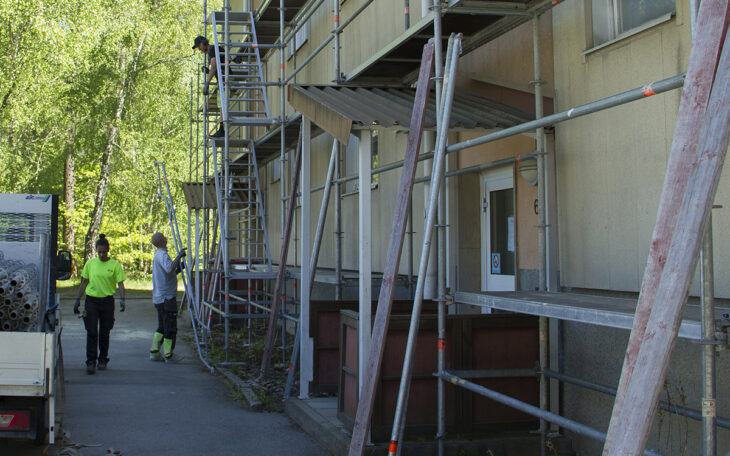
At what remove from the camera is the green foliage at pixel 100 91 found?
2319 centimetres

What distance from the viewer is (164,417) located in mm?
8023

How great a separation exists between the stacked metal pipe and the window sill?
16.1ft

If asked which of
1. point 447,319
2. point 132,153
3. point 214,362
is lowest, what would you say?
point 214,362

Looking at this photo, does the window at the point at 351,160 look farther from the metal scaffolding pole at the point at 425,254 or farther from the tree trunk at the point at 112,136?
the tree trunk at the point at 112,136

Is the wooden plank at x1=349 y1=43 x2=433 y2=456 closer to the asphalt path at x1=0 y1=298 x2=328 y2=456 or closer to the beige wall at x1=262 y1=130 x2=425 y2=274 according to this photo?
the asphalt path at x1=0 y1=298 x2=328 y2=456

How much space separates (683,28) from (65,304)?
66.9ft

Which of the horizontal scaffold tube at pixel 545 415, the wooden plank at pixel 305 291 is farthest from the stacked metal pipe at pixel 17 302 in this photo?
the horizontal scaffold tube at pixel 545 415

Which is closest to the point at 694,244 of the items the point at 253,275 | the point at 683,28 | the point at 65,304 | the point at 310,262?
the point at 683,28

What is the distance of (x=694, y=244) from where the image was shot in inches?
91.7

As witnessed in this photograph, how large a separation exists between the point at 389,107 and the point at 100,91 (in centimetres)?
2263

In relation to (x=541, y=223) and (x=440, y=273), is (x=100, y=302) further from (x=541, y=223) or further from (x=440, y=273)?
(x=541, y=223)

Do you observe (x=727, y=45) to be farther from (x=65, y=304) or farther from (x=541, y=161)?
A: (x=65, y=304)

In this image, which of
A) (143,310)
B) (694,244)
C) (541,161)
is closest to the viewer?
(694,244)

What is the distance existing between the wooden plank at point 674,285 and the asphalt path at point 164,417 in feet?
15.5
